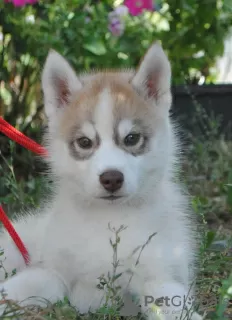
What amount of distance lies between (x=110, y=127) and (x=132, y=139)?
0.09m

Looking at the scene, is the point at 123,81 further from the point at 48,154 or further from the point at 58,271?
the point at 58,271

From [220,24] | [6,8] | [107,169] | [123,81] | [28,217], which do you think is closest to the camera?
[107,169]

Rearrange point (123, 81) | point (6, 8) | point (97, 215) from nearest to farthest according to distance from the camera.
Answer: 1. point (97, 215)
2. point (123, 81)
3. point (6, 8)

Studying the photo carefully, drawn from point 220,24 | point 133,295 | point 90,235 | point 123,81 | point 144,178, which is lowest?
point 133,295

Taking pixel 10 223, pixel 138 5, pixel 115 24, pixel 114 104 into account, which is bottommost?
pixel 10 223

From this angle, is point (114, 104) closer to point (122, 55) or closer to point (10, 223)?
point (10, 223)

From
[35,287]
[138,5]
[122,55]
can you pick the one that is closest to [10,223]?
[35,287]

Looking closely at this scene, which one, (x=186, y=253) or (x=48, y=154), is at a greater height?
(x=48, y=154)

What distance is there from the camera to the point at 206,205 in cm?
346

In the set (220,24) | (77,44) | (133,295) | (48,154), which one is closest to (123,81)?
(48,154)

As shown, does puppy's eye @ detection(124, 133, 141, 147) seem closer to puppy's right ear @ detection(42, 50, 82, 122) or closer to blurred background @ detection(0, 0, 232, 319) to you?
puppy's right ear @ detection(42, 50, 82, 122)

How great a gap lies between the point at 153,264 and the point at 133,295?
12cm

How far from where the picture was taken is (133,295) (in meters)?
2.14

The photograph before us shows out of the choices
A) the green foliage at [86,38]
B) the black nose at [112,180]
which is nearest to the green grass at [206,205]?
the black nose at [112,180]
